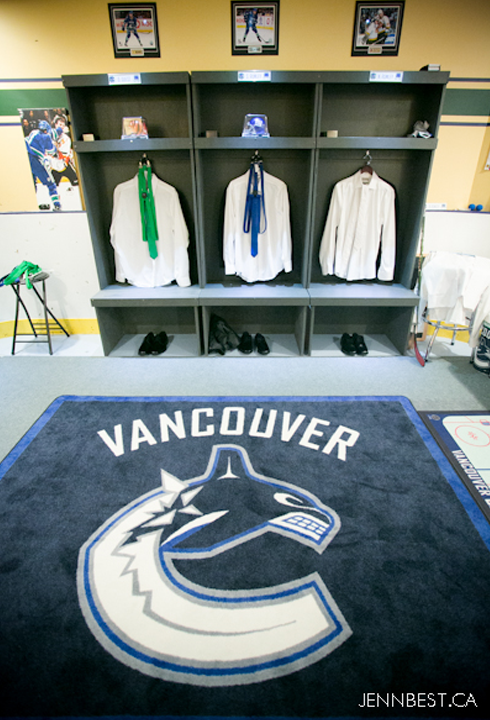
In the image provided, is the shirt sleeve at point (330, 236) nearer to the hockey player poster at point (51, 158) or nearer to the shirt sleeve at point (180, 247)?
the shirt sleeve at point (180, 247)

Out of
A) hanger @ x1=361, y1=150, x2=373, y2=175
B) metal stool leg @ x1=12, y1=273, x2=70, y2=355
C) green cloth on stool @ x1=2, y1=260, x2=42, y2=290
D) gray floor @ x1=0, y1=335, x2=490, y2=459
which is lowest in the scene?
gray floor @ x1=0, y1=335, x2=490, y2=459

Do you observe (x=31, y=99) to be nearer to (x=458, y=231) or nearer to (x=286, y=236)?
(x=286, y=236)

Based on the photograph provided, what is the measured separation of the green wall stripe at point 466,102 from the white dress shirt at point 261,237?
4.78 feet

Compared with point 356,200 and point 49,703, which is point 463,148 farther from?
point 49,703

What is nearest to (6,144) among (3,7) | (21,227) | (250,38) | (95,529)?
(21,227)

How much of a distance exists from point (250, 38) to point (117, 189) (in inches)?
61.5

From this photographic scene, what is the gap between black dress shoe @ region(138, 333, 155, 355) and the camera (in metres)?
3.51

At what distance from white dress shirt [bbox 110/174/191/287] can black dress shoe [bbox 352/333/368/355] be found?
1.64 meters

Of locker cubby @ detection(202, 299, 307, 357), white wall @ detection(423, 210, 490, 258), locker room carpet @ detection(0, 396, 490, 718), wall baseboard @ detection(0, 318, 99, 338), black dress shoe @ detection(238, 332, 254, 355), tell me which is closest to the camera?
locker room carpet @ detection(0, 396, 490, 718)

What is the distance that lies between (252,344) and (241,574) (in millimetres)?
2258

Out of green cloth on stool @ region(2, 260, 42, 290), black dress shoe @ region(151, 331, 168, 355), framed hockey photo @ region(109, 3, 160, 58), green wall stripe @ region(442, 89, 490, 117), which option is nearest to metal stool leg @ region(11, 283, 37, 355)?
green cloth on stool @ region(2, 260, 42, 290)

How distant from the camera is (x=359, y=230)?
3279 mm

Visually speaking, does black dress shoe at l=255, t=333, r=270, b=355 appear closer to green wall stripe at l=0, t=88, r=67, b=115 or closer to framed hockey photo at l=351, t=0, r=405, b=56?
framed hockey photo at l=351, t=0, r=405, b=56

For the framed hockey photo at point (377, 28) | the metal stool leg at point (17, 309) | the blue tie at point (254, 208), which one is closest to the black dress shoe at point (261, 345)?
the blue tie at point (254, 208)
